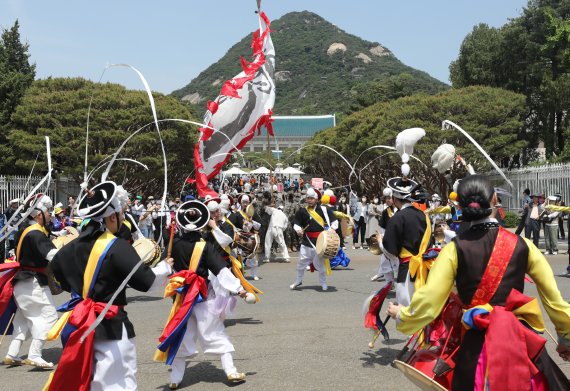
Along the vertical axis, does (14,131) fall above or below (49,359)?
above

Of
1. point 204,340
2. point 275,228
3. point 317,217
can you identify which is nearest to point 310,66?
point 275,228

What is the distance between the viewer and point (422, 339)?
4.96 m

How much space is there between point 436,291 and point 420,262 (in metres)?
3.03

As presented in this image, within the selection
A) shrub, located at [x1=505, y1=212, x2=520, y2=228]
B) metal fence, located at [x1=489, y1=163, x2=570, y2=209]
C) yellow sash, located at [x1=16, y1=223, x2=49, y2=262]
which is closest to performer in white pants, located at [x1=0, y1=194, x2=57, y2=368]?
yellow sash, located at [x1=16, y1=223, x2=49, y2=262]

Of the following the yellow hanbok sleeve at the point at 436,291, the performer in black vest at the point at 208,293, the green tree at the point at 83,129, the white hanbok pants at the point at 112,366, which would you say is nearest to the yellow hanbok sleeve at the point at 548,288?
the yellow hanbok sleeve at the point at 436,291

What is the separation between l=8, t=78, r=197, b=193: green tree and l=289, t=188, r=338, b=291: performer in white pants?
1453cm

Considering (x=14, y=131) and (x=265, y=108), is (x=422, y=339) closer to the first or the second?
(x=265, y=108)

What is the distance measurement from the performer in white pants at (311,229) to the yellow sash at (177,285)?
5.54 m

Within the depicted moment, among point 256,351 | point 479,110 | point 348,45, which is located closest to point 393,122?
point 479,110

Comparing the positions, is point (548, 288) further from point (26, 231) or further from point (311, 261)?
point (311, 261)

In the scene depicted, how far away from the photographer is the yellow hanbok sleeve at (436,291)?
3613 mm

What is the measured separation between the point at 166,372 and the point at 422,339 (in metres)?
2.93

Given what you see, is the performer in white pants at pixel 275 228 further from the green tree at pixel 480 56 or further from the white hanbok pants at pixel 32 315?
the green tree at pixel 480 56

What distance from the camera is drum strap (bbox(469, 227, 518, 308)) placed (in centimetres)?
355
